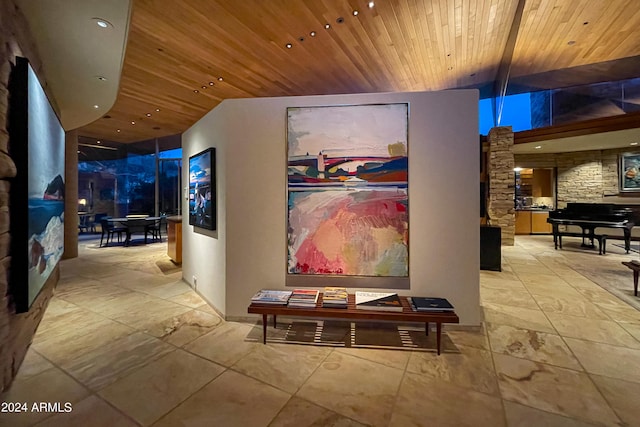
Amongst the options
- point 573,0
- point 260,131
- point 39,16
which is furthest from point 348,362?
point 573,0

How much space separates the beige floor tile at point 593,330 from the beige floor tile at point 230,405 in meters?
2.93

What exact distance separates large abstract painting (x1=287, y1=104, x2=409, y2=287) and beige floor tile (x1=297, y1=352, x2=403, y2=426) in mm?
866

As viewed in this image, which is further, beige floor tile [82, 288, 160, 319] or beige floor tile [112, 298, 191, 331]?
beige floor tile [82, 288, 160, 319]

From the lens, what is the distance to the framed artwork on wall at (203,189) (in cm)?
319

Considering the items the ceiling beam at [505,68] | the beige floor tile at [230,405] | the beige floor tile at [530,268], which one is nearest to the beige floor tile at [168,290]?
the beige floor tile at [230,405]

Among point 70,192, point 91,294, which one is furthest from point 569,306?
point 70,192

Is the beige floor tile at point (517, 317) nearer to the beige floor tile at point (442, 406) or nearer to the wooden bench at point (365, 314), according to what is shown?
the wooden bench at point (365, 314)

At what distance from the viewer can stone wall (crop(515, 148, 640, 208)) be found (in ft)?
28.0

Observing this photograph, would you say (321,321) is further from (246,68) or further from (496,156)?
(496,156)

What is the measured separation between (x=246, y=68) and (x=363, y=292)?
438 cm

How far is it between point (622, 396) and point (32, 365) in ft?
14.6

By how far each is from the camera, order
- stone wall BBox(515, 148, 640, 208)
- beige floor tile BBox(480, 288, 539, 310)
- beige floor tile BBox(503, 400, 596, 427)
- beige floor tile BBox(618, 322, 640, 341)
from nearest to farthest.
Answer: beige floor tile BBox(503, 400, 596, 427) → beige floor tile BBox(618, 322, 640, 341) → beige floor tile BBox(480, 288, 539, 310) → stone wall BBox(515, 148, 640, 208)

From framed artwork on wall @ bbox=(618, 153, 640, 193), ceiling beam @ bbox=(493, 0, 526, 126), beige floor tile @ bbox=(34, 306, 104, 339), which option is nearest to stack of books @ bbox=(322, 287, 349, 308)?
beige floor tile @ bbox=(34, 306, 104, 339)

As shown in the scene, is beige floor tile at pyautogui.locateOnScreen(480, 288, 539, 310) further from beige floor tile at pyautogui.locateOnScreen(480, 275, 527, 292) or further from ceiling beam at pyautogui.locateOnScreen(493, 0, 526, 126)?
ceiling beam at pyautogui.locateOnScreen(493, 0, 526, 126)
